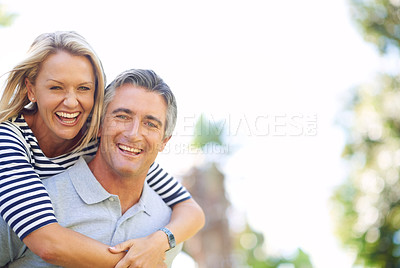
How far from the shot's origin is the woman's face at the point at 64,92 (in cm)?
277

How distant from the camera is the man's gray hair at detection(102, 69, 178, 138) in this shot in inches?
109

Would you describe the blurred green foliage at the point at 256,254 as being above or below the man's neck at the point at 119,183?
below

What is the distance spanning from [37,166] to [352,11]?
50.8ft

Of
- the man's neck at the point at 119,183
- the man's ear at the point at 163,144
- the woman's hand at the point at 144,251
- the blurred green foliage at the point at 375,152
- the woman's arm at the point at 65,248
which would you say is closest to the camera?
the woman's arm at the point at 65,248

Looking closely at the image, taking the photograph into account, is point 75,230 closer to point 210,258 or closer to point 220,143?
point 210,258

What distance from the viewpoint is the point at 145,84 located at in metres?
2.76

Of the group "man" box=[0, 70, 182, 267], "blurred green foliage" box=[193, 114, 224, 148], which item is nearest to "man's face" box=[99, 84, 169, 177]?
"man" box=[0, 70, 182, 267]

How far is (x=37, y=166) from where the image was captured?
269 centimetres

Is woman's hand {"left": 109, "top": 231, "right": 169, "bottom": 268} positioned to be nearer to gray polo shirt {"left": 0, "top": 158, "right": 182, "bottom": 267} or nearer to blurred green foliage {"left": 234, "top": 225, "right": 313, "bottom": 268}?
gray polo shirt {"left": 0, "top": 158, "right": 182, "bottom": 267}

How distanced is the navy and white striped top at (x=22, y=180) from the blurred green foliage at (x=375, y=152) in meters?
13.9

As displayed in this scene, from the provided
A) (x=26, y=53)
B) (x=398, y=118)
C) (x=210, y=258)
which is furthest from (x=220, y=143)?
(x=26, y=53)

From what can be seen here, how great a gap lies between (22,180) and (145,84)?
0.86 m

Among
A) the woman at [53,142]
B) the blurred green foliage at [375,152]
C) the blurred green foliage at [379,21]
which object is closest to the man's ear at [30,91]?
the woman at [53,142]

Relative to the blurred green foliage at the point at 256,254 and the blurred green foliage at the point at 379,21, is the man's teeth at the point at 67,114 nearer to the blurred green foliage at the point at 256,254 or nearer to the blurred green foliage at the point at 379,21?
the blurred green foliage at the point at 379,21
